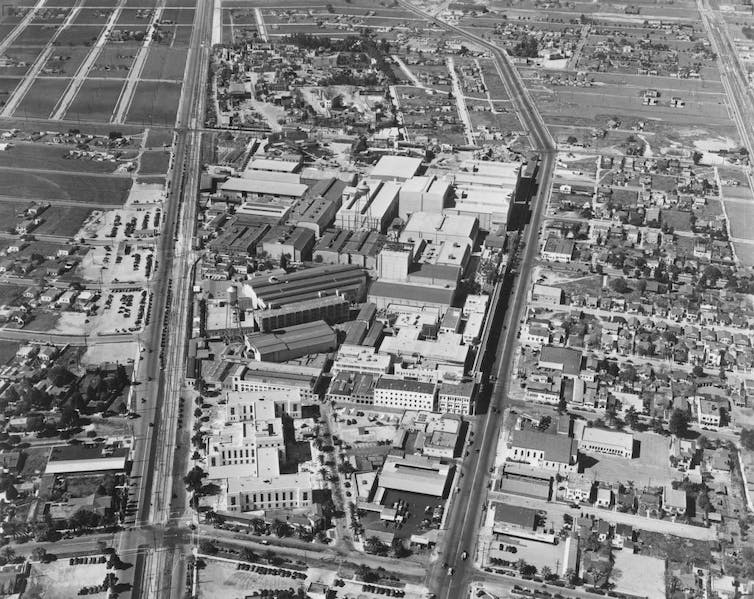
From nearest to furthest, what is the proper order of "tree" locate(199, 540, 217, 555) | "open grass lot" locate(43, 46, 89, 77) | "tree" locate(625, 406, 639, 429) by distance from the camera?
"tree" locate(199, 540, 217, 555) < "tree" locate(625, 406, 639, 429) < "open grass lot" locate(43, 46, 89, 77)

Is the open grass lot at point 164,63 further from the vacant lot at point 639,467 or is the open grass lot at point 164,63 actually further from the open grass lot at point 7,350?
the vacant lot at point 639,467

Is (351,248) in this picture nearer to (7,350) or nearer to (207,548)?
(7,350)

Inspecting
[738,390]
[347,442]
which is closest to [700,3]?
[738,390]

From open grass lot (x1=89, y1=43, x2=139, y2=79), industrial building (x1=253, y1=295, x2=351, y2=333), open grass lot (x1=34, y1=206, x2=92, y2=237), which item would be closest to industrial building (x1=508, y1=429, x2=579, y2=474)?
industrial building (x1=253, y1=295, x2=351, y2=333)

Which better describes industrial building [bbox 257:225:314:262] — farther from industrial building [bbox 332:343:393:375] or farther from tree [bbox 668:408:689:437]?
tree [bbox 668:408:689:437]

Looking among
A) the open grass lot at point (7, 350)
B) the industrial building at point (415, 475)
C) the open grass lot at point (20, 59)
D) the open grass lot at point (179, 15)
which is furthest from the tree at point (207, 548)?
the open grass lot at point (179, 15)

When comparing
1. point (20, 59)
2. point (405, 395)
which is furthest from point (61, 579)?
point (20, 59)

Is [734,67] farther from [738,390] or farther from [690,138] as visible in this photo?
[738,390]
